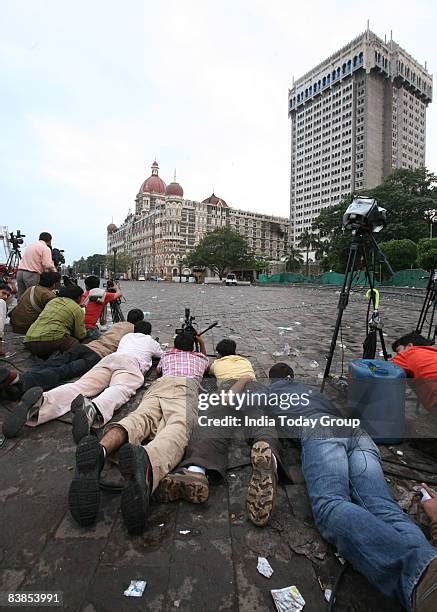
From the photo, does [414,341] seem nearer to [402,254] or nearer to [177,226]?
[402,254]

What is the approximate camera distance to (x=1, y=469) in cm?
228

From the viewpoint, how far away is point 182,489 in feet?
6.48

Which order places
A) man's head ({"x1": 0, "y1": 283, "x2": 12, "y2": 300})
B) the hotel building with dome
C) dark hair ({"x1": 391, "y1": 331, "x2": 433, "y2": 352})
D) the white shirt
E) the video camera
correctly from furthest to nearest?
the hotel building with dome
the video camera
man's head ({"x1": 0, "y1": 283, "x2": 12, "y2": 300})
the white shirt
dark hair ({"x1": 391, "y1": 331, "x2": 433, "y2": 352})

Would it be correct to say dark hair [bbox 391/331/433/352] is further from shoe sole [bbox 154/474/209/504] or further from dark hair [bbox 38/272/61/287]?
dark hair [bbox 38/272/61/287]

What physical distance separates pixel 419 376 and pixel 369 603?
1968 millimetres

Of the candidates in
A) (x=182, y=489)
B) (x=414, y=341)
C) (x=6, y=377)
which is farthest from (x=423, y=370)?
(x=6, y=377)

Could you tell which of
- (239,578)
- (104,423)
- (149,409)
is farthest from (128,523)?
(104,423)

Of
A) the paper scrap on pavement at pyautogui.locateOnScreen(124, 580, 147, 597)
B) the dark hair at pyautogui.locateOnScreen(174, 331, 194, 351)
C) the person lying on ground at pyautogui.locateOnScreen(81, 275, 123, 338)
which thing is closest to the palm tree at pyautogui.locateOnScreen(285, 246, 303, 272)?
the person lying on ground at pyautogui.locateOnScreen(81, 275, 123, 338)

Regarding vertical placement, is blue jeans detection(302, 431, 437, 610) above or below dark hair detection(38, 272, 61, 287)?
below

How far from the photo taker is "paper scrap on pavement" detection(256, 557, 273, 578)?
4.98ft

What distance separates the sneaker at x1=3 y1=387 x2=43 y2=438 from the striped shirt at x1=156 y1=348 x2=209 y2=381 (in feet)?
3.68

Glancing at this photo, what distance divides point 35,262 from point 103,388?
427 cm

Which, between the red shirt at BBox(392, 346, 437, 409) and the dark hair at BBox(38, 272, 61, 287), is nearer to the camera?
the red shirt at BBox(392, 346, 437, 409)

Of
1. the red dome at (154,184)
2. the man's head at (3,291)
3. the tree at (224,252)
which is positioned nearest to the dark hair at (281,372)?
the man's head at (3,291)
